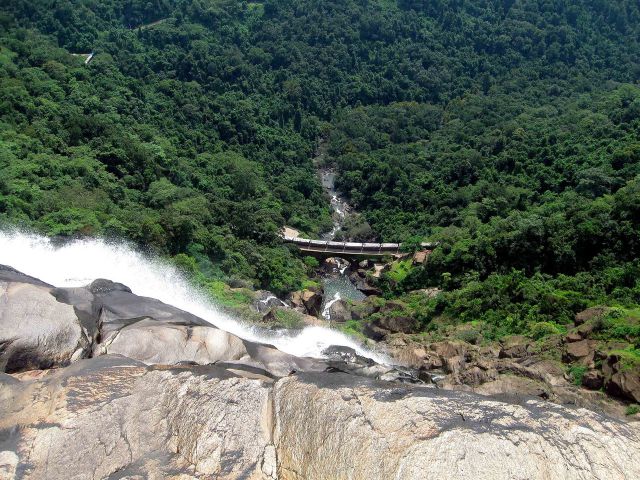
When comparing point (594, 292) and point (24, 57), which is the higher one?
point (594, 292)

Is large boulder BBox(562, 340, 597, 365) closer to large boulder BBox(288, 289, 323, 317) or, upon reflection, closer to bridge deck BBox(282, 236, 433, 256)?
large boulder BBox(288, 289, 323, 317)

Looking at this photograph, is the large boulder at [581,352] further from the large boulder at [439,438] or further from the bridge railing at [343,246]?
the bridge railing at [343,246]

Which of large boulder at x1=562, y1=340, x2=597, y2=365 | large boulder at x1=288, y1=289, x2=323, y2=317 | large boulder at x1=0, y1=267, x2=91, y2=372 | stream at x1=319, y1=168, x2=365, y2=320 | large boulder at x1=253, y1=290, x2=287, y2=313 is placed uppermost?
large boulder at x1=0, y1=267, x2=91, y2=372

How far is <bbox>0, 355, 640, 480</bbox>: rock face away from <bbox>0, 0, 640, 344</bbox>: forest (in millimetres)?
17961

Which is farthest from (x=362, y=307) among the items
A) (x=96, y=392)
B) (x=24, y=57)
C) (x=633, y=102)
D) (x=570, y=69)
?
(x=570, y=69)

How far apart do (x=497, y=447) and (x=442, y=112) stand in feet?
275

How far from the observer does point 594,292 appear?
32969mm

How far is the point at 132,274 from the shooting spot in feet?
108

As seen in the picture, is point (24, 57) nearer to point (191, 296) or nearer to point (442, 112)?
point (191, 296)

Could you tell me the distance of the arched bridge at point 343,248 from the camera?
55.4 m

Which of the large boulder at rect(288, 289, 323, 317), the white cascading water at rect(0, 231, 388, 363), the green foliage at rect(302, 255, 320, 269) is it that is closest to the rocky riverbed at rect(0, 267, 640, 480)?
the white cascading water at rect(0, 231, 388, 363)

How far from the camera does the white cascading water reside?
28047 mm

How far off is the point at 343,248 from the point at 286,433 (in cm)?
4283

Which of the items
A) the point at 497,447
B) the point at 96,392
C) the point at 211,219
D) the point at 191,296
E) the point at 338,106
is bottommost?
the point at 338,106
